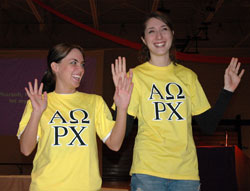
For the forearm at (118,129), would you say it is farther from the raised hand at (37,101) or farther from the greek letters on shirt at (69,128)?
the raised hand at (37,101)

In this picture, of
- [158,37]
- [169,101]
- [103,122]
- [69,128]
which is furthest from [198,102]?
[69,128]

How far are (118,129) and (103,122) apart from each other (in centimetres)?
15

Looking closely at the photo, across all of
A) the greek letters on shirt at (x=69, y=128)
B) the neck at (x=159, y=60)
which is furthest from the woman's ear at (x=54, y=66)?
the neck at (x=159, y=60)

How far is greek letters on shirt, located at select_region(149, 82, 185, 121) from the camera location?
188 cm

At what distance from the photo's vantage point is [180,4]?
954cm

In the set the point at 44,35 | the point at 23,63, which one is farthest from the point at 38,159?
the point at 44,35

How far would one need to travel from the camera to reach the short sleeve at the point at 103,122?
1.99m

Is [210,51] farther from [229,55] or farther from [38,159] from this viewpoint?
[38,159]

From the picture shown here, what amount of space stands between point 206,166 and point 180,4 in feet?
21.8

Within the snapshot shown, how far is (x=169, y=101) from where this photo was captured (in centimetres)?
192

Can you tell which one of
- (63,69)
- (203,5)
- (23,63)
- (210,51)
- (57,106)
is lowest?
(57,106)

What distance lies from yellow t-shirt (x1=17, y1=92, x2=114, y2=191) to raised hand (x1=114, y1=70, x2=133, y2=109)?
18 cm

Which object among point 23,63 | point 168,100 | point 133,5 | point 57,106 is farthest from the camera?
point 133,5

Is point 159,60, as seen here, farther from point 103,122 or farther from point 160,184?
point 160,184
